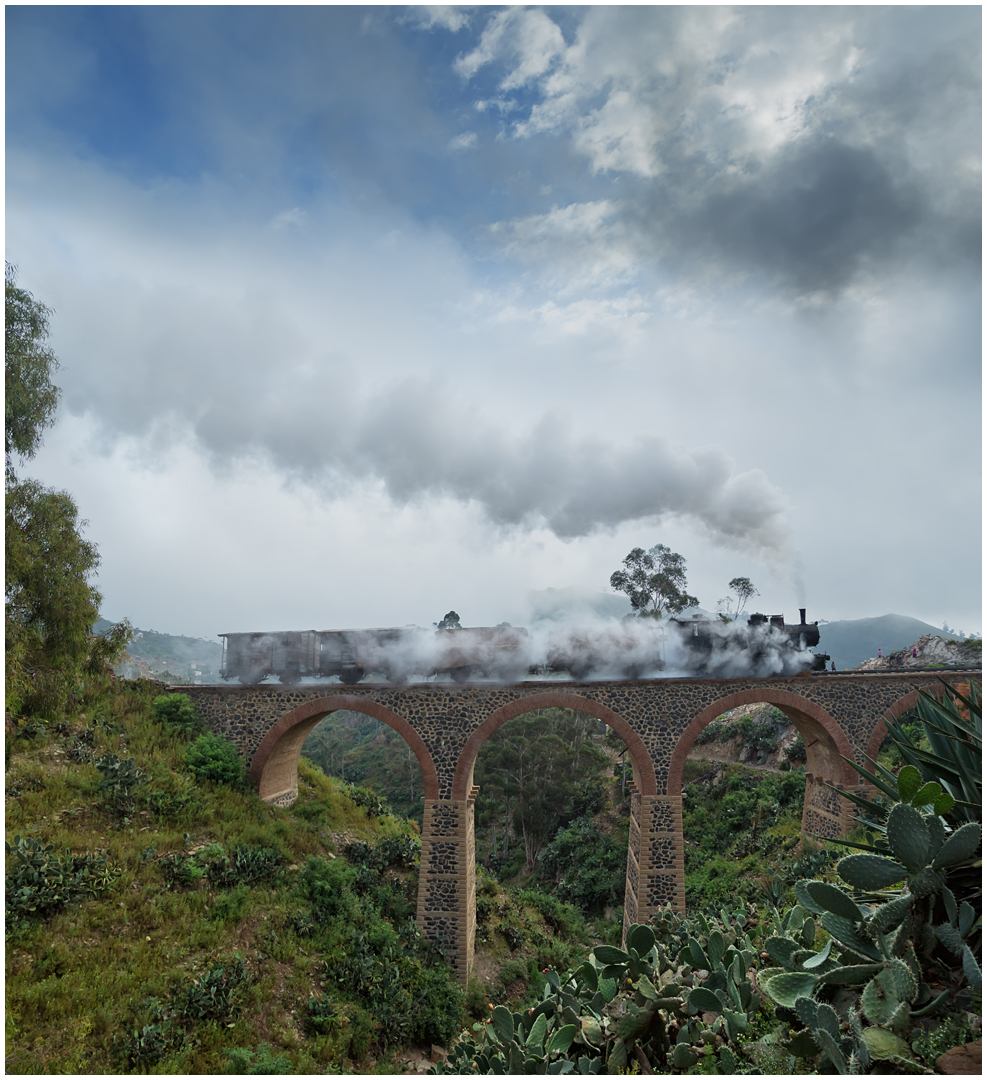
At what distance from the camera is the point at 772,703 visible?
14953 mm

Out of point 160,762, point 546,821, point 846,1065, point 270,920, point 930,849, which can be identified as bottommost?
point 546,821

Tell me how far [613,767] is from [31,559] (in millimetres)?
28442

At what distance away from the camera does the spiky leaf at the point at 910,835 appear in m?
2.88

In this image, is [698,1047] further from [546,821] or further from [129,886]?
[546,821]

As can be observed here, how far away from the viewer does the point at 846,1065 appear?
110 inches

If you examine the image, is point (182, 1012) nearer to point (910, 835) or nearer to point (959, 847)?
point (910, 835)

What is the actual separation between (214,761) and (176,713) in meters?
2.00

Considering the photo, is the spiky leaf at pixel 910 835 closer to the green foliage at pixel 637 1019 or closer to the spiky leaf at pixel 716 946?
the green foliage at pixel 637 1019

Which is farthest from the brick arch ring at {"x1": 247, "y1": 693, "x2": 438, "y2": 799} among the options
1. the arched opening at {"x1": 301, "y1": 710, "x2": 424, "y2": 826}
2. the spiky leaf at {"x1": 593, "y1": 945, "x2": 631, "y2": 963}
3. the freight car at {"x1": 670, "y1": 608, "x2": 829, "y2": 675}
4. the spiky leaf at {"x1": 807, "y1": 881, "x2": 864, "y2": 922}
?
the arched opening at {"x1": 301, "y1": 710, "x2": 424, "y2": 826}

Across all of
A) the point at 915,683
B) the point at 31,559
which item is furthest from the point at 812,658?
the point at 31,559

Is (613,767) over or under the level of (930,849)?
under

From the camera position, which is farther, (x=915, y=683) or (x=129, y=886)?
(x=915, y=683)

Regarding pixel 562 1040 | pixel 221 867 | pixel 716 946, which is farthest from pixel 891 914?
pixel 221 867

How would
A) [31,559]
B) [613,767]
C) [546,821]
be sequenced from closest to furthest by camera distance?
[31,559] → [546,821] → [613,767]
